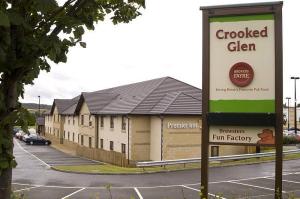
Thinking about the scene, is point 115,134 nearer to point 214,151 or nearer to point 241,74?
point 214,151

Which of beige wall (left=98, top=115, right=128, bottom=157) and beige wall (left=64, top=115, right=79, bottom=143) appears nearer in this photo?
beige wall (left=98, top=115, right=128, bottom=157)

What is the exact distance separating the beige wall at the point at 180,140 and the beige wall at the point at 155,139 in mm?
623

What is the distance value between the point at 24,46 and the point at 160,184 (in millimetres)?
20176

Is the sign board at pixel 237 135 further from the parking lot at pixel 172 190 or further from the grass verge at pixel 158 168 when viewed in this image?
the grass verge at pixel 158 168

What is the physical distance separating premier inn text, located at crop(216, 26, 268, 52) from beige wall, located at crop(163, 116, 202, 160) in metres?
29.2

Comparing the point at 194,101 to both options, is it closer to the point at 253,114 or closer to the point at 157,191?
the point at 157,191

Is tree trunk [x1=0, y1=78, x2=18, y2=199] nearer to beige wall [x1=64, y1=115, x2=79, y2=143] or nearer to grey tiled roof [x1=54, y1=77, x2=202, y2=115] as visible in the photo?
grey tiled roof [x1=54, y1=77, x2=202, y2=115]

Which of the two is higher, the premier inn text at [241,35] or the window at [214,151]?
the premier inn text at [241,35]

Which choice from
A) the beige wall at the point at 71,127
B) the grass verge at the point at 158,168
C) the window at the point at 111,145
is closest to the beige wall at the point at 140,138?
the grass verge at the point at 158,168

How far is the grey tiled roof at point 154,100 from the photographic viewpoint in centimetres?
3856

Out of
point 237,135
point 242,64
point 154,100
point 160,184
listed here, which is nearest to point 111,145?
point 154,100

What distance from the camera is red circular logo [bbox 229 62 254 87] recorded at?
764 cm

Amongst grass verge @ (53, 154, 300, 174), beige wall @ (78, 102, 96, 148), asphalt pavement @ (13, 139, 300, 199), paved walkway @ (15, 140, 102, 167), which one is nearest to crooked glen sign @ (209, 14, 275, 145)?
asphalt pavement @ (13, 139, 300, 199)

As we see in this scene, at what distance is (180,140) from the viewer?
1467 inches
